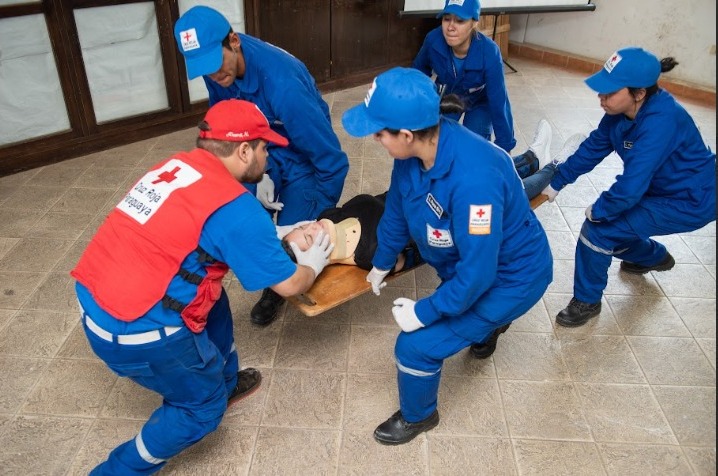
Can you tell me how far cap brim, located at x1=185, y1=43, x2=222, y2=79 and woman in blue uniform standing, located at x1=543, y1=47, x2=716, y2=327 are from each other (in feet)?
4.90

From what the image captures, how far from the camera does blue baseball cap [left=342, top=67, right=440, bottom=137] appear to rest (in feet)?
5.25

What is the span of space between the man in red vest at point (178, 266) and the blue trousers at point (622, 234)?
1523mm

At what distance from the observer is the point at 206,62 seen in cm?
216

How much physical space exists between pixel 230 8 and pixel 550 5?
131 inches

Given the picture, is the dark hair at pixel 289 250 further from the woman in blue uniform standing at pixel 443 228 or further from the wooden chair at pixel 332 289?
the woman in blue uniform standing at pixel 443 228

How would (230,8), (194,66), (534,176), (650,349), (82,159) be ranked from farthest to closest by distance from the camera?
(230,8), (82,159), (534,176), (650,349), (194,66)

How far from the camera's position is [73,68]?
4109 millimetres

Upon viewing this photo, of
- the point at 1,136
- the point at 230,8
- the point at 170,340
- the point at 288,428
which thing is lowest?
the point at 288,428

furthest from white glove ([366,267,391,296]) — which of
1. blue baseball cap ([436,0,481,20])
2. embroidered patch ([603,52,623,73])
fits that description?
blue baseball cap ([436,0,481,20])

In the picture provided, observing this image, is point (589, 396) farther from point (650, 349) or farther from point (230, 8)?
point (230, 8)

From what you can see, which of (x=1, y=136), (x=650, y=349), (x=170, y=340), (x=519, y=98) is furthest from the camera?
(x=519, y=98)

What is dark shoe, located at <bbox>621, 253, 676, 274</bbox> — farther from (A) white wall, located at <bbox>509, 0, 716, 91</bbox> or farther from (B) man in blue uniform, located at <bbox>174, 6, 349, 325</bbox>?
(A) white wall, located at <bbox>509, 0, 716, 91</bbox>

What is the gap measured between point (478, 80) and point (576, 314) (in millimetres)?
1374

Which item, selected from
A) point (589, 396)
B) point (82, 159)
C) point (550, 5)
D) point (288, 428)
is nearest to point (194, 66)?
point (288, 428)
